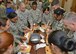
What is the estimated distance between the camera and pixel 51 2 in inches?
276

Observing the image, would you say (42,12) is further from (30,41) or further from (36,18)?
(30,41)

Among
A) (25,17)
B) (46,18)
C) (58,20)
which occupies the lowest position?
(46,18)

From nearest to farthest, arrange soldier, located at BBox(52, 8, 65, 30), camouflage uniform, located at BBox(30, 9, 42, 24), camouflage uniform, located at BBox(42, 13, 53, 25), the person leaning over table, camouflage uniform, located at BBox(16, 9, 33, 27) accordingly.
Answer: the person leaning over table < soldier, located at BBox(52, 8, 65, 30) < camouflage uniform, located at BBox(16, 9, 33, 27) < camouflage uniform, located at BBox(42, 13, 53, 25) < camouflage uniform, located at BBox(30, 9, 42, 24)

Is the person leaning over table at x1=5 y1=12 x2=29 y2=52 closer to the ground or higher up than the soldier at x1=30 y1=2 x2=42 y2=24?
higher up

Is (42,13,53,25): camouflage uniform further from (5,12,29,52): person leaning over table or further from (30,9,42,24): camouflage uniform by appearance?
(5,12,29,52): person leaning over table

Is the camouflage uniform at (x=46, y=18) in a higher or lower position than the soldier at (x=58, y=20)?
lower

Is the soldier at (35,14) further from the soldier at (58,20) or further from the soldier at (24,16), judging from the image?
the soldier at (58,20)

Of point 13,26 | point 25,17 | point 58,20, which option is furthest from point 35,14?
point 13,26

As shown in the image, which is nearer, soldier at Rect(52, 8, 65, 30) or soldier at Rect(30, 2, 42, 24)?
soldier at Rect(52, 8, 65, 30)

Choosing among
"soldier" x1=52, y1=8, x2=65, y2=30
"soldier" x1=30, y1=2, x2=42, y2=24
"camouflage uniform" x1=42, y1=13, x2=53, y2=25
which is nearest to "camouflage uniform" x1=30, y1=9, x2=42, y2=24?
"soldier" x1=30, y1=2, x2=42, y2=24

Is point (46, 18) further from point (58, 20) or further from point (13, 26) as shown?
point (13, 26)

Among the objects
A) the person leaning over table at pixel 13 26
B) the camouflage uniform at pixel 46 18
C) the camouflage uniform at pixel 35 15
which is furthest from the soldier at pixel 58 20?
the camouflage uniform at pixel 35 15

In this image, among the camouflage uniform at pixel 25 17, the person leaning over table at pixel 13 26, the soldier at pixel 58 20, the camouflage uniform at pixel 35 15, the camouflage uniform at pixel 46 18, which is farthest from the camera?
the camouflage uniform at pixel 35 15

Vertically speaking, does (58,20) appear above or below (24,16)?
above
